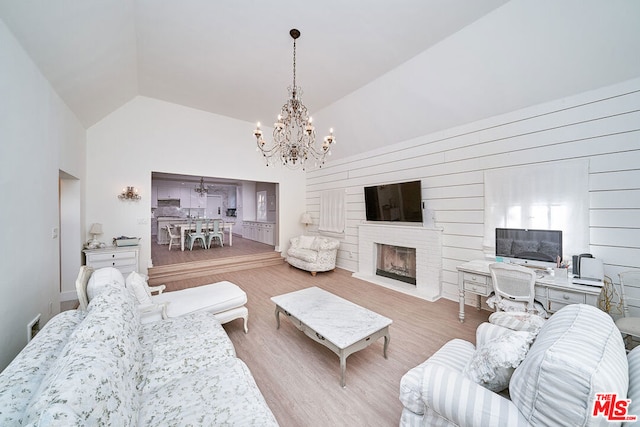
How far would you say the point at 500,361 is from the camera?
117 cm

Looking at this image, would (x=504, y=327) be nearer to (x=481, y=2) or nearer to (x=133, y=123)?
(x=481, y=2)

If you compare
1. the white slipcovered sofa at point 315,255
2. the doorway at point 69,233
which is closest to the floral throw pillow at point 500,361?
the white slipcovered sofa at point 315,255

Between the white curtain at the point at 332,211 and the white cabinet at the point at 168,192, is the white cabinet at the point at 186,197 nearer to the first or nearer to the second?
the white cabinet at the point at 168,192

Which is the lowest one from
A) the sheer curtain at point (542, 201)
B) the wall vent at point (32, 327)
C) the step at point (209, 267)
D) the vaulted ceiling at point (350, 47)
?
the step at point (209, 267)

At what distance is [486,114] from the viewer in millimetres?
3348

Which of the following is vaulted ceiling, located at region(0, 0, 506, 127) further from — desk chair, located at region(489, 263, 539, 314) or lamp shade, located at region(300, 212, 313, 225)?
lamp shade, located at region(300, 212, 313, 225)

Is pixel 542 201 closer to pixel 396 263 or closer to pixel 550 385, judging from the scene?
pixel 396 263

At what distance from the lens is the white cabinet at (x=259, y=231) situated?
8164 millimetres

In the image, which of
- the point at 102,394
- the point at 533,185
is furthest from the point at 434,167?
the point at 102,394

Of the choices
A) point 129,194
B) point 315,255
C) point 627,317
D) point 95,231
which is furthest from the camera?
point 315,255

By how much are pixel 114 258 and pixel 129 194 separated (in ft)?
4.35

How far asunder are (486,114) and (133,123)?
6.44 m

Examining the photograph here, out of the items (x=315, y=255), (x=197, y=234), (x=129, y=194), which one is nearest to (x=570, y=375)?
(x=315, y=255)

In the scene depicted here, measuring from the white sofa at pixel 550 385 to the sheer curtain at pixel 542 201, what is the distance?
211cm
